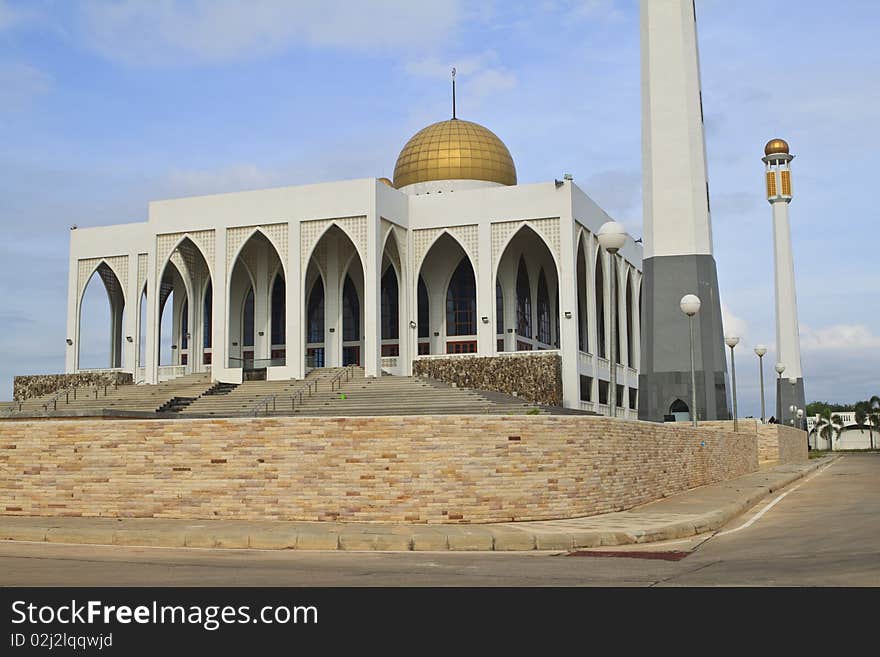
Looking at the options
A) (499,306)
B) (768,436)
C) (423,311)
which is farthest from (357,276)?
(768,436)

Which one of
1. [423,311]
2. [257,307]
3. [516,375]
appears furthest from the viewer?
[257,307]

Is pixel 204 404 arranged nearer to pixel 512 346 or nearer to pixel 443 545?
pixel 512 346

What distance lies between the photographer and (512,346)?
43000 mm

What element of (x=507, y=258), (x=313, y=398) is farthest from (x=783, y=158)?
(x=313, y=398)

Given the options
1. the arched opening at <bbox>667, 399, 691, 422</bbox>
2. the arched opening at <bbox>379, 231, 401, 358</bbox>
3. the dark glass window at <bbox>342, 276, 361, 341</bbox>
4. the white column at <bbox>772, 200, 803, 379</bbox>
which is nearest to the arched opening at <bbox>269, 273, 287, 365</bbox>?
the dark glass window at <bbox>342, 276, 361, 341</bbox>

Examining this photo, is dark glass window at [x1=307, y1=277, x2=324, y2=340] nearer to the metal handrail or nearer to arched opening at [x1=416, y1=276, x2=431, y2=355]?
arched opening at [x1=416, y1=276, x2=431, y2=355]

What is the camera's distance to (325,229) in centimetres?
4031

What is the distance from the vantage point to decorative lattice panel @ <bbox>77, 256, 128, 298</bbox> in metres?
46.9

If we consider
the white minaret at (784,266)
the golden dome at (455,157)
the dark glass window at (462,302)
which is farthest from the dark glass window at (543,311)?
the white minaret at (784,266)

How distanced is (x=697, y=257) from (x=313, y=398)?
14.6m

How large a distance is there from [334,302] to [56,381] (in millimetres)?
14692

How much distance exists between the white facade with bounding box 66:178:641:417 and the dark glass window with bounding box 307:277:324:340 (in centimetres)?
6

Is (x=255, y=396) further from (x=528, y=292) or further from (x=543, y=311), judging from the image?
(x=543, y=311)

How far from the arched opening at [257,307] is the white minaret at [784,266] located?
38.8 metres
